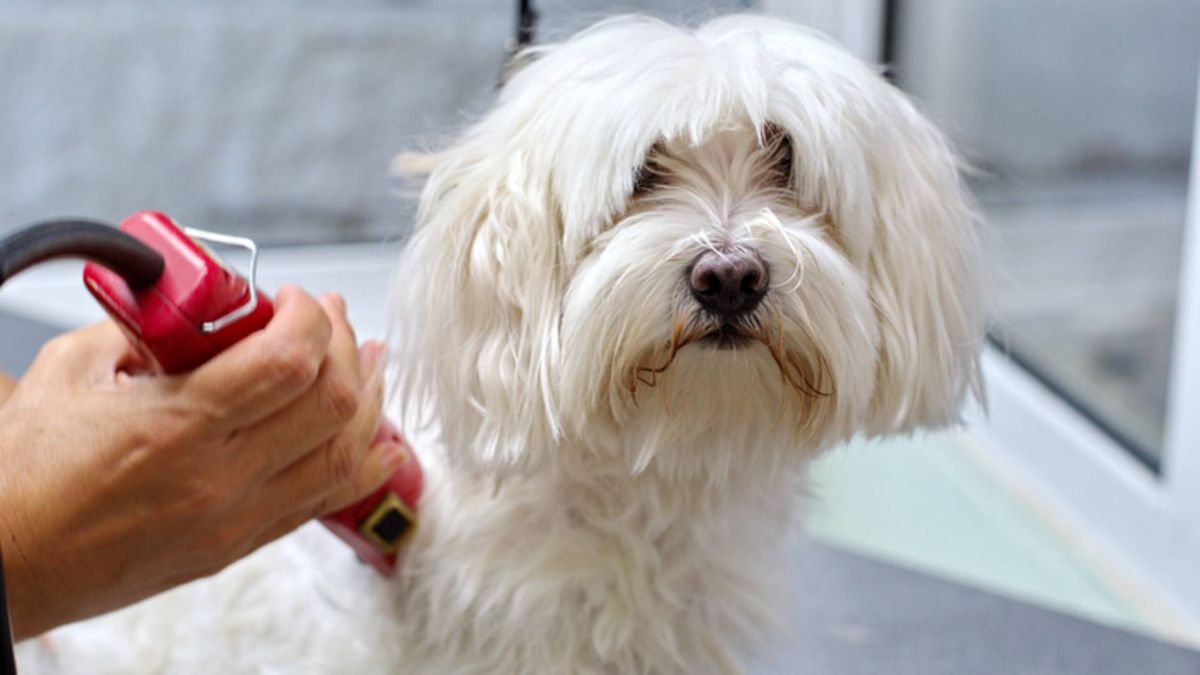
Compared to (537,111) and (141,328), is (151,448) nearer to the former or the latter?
(141,328)

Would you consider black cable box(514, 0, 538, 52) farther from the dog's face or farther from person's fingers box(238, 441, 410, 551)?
person's fingers box(238, 441, 410, 551)

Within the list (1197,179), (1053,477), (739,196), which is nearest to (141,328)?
(739,196)

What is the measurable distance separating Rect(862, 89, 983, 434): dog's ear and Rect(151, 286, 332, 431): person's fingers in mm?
341

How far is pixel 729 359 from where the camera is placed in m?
0.69

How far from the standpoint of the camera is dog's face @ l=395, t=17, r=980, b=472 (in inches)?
27.0

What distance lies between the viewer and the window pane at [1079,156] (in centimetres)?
172

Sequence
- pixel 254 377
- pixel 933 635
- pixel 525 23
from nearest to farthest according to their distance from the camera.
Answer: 1. pixel 254 377
2. pixel 525 23
3. pixel 933 635

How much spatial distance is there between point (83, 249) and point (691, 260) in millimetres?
306

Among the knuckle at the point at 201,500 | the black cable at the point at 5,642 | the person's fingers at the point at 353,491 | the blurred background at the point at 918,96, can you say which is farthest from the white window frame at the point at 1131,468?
the black cable at the point at 5,642

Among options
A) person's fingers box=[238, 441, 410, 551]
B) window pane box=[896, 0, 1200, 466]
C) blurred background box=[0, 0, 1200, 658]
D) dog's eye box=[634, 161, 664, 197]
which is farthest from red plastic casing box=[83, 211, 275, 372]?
window pane box=[896, 0, 1200, 466]

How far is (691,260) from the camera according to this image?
67cm

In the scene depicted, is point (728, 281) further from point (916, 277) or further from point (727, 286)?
point (916, 277)

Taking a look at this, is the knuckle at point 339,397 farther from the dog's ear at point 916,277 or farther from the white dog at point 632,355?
the dog's ear at point 916,277

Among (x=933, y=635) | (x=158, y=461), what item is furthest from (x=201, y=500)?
(x=933, y=635)
